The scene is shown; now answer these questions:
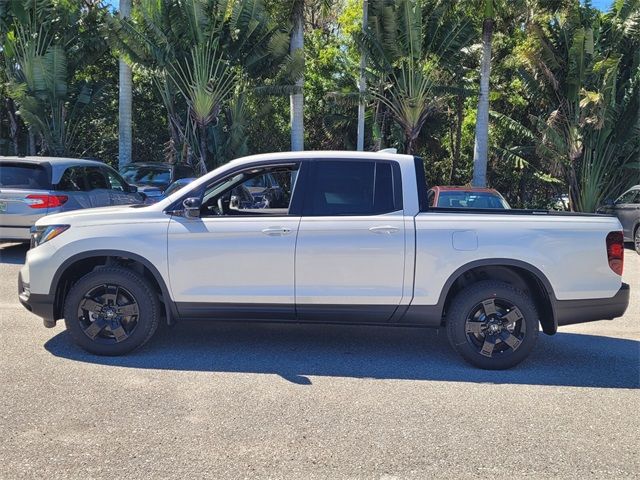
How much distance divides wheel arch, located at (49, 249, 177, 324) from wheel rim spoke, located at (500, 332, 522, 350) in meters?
2.95

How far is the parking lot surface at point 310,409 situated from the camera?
11.7 ft

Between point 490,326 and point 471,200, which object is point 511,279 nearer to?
point 490,326

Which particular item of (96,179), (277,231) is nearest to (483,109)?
(96,179)

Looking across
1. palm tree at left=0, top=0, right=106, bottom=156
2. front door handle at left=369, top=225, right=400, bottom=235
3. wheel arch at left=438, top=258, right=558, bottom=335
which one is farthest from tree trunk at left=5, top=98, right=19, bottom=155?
wheel arch at left=438, top=258, right=558, bottom=335

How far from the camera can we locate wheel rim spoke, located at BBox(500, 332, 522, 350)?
5.21 m

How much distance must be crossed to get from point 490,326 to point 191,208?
2.84 m

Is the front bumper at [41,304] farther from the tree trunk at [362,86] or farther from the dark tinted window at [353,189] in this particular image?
the tree trunk at [362,86]

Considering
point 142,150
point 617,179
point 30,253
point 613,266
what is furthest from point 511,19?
point 30,253

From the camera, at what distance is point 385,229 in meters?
5.18

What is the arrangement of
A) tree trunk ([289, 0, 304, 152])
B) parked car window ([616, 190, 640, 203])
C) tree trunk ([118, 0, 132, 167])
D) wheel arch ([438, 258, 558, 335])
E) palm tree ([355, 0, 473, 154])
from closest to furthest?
wheel arch ([438, 258, 558, 335]) < parked car window ([616, 190, 640, 203]) < palm tree ([355, 0, 473, 154]) < tree trunk ([289, 0, 304, 152]) < tree trunk ([118, 0, 132, 167])

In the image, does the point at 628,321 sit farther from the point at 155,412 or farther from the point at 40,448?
the point at 40,448

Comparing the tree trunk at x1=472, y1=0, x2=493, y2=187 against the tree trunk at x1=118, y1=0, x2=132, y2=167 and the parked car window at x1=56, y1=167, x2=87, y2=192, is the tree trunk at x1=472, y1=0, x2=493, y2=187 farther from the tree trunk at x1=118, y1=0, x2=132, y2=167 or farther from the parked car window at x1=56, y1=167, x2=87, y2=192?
the parked car window at x1=56, y1=167, x2=87, y2=192

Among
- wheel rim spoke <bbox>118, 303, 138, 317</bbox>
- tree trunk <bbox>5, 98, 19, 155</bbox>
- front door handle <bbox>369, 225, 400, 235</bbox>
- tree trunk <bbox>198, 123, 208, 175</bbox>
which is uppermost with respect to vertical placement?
tree trunk <bbox>5, 98, 19, 155</bbox>

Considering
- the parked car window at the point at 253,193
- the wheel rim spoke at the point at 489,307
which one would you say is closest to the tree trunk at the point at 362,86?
the parked car window at the point at 253,193
